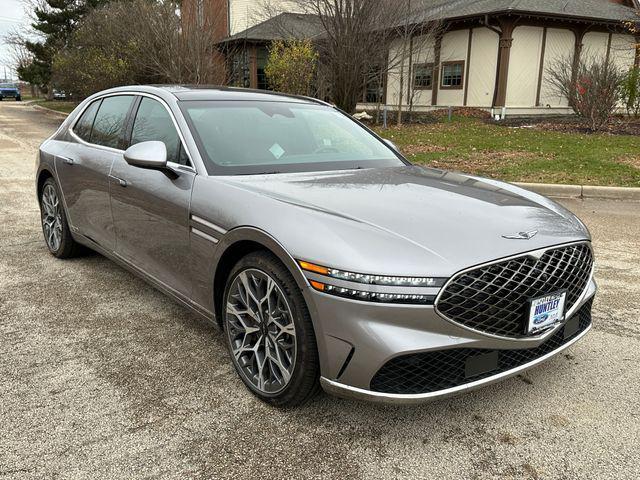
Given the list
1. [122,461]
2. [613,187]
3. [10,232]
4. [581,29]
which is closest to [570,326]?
[122,461]

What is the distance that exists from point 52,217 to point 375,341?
4087mm

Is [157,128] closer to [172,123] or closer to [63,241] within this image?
[172,123]

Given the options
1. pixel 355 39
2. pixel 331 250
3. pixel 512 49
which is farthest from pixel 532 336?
pixel 512 49

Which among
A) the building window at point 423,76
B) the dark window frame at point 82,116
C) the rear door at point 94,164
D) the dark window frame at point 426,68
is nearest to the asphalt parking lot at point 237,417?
the rear door at point 94,164

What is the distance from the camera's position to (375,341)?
7.50 ft

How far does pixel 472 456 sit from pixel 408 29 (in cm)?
1830

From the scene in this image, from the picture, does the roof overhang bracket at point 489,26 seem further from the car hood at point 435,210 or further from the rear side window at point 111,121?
the car hood at point 435,210

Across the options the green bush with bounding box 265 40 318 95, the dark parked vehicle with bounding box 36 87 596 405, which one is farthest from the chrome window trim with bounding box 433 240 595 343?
the green bush with bounding box 265 40 318 95

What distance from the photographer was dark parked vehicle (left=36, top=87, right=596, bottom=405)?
232 cm

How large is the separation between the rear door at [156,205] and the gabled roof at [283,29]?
17121mm

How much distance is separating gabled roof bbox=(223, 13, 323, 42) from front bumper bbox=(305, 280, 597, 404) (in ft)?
61.8

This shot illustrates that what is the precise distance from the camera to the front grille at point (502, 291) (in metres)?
2.32

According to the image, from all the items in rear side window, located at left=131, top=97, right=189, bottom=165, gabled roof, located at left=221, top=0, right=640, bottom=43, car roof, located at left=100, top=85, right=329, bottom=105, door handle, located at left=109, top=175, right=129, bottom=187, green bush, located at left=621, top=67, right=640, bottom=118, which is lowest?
door handle, located at left=109, top=175, right=129, bottom=187

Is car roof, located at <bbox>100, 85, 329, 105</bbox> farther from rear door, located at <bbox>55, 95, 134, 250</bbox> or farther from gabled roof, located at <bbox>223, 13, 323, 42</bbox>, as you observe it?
gabled roof, located at <bbox>223, 13, 323, 42</bbox>
